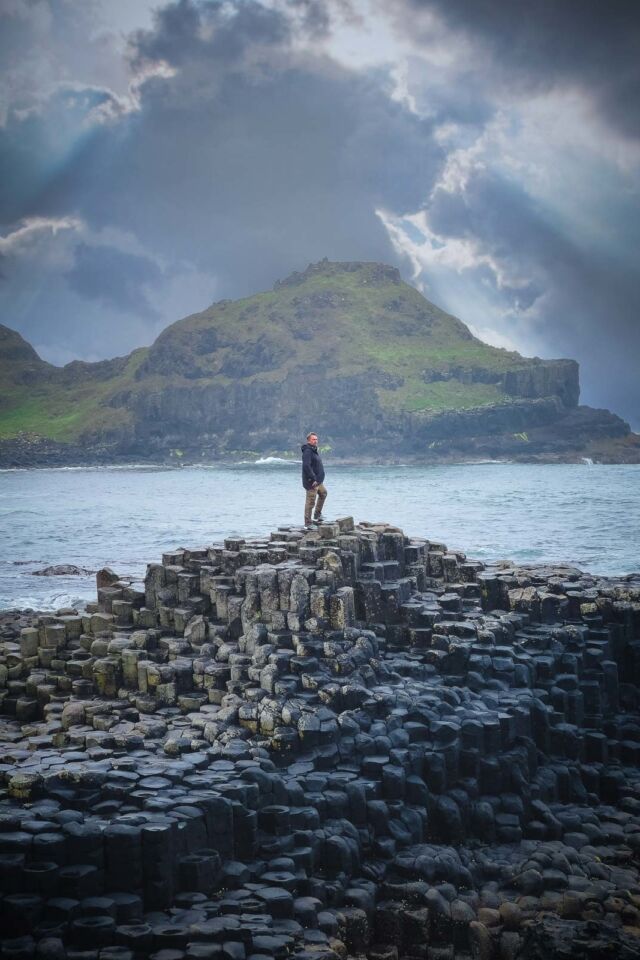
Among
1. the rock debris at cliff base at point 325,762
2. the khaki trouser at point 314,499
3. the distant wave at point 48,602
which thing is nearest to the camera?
the rock debris at cliff base at point 325,762

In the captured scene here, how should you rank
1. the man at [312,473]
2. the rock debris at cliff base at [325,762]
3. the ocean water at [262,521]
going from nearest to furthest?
the rock debris at cliff base at [325,762] < the man at [312,473] < the ocean water at [262,521]

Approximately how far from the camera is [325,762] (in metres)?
14.3

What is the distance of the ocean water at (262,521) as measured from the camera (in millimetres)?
46284

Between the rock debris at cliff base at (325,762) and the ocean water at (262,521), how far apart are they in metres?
19.2

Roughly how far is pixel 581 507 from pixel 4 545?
173 ft

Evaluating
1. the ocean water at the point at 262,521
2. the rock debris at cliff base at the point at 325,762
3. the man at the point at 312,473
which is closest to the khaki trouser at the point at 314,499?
the man at the point at 312,473

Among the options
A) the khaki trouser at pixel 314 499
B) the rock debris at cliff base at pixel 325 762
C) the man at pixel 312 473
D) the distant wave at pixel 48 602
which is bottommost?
the distant wave at pixel 48 602

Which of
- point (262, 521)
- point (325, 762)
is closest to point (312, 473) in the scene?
point (325, 762)

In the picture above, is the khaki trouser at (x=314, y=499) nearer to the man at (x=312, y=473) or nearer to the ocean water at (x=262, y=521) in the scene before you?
the man at (x=312, y=473)

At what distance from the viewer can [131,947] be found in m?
9.49

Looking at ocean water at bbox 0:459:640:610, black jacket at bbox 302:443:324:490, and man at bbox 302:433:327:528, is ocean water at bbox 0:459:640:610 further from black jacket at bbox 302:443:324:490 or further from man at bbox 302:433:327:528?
black jacket at bbox 302:443:324:490

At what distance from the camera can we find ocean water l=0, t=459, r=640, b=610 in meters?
46.3

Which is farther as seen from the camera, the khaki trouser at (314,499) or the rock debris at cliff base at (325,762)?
the khaki trouser at (314,499)

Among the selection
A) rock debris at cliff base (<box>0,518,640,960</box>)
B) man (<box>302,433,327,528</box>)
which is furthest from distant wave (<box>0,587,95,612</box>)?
man (<box>302,433,327,528</box>)
